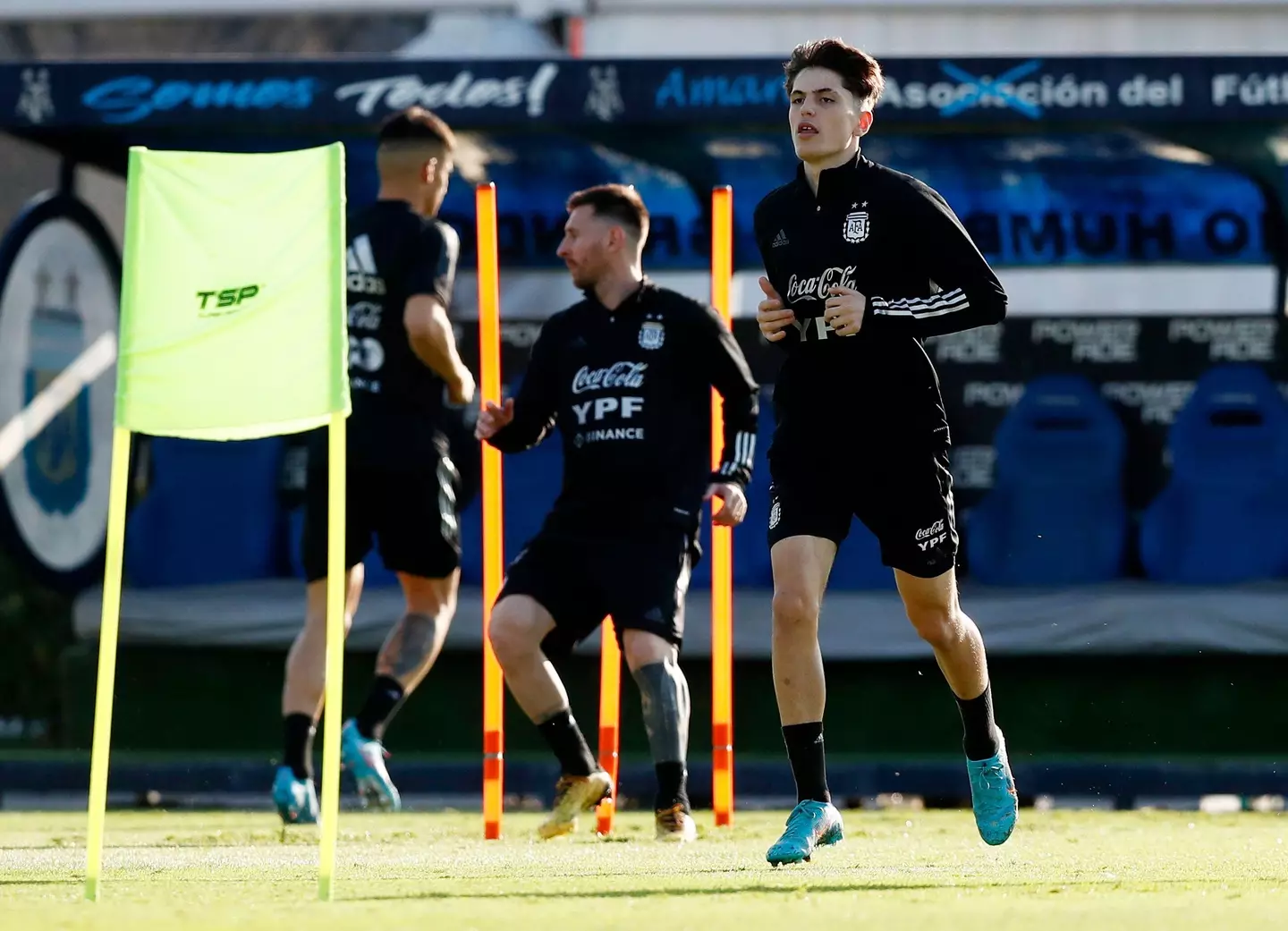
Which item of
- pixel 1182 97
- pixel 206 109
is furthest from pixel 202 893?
pixel 1182 97

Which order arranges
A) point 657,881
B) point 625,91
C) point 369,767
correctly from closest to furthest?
point 657,881 → point 369,767 → point 625,91

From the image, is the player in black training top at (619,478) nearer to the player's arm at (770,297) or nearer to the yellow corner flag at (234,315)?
the player's arm at (770,297)

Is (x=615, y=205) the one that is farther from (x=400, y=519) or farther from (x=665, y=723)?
(x=665, y=723)

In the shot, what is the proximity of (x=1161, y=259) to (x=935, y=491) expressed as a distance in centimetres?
482

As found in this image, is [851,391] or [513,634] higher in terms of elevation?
[851,391]

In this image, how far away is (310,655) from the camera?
7434mm

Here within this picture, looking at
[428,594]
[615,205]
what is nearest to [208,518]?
[428,594]

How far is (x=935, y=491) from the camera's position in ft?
18.1

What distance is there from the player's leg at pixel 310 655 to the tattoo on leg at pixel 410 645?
0.59ft

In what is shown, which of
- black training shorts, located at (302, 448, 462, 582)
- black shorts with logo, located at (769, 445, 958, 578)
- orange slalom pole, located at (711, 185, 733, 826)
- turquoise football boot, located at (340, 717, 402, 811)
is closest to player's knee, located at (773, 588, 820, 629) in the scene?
black shorts with logo, located at (769, 445, 958, 578)

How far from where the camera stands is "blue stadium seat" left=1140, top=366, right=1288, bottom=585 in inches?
390

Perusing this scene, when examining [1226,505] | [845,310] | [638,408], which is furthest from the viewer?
[1226,505]

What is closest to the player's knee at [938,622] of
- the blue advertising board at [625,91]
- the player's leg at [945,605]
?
the player's leg at [945,605]

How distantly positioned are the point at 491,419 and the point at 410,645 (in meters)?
1.09
